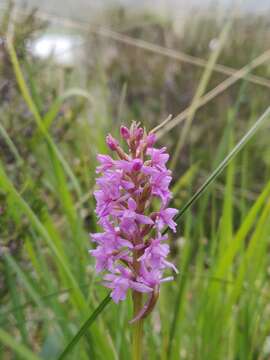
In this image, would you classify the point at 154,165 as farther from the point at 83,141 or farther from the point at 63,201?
the point at 83,141

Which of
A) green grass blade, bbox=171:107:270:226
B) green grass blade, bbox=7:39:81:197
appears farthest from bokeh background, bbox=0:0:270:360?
green grass blade, bbox=171:107:270:226

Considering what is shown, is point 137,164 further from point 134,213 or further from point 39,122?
point 39,122

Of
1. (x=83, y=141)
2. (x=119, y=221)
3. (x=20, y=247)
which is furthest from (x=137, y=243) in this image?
(x=83, y=141)

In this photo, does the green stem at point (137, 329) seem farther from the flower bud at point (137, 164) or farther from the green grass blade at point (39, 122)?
the green grass blade at point (39, 122)

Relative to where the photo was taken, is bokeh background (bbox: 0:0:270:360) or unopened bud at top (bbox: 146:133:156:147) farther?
bokeh background (bbox: 0:0:270:360)

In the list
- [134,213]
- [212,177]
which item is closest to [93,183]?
[212,177]

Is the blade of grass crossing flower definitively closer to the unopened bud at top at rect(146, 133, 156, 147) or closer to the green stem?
the green stem

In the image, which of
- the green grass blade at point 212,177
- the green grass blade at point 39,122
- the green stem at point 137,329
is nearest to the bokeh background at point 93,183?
the green grass blade at point 39,122
